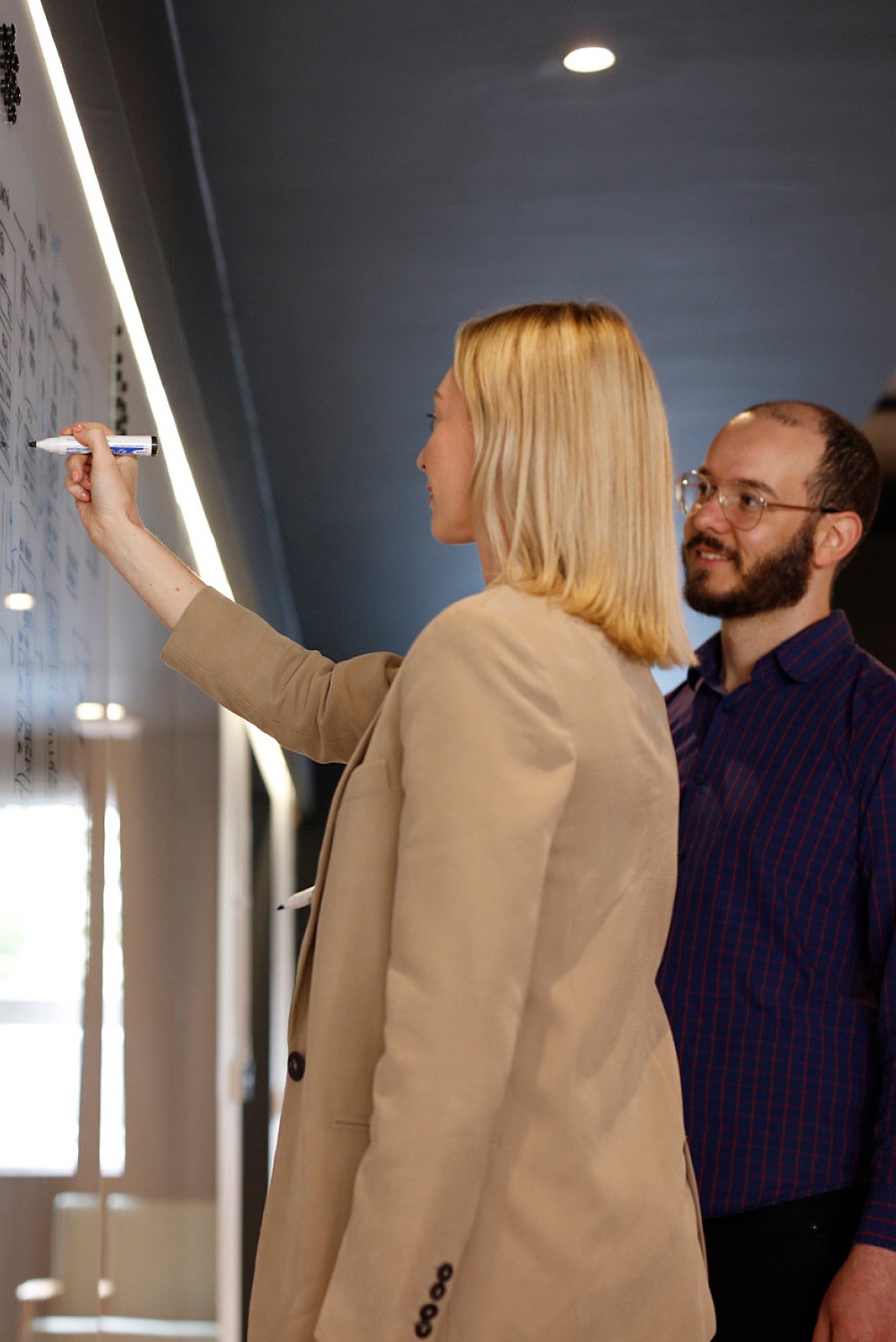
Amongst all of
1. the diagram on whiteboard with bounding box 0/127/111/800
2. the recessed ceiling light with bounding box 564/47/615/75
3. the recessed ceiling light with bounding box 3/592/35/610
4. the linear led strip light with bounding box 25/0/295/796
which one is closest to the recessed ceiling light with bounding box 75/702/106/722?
the diagram on whiteboard with bounding box 0/127/111/800

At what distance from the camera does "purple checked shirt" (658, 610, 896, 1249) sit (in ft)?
5.10

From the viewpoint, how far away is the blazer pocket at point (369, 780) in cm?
110

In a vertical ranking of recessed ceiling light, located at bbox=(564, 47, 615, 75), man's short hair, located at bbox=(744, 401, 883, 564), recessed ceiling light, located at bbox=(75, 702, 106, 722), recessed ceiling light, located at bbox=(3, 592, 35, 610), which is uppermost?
recessed ceiling light, located at bbox=(564, 47, 615, 75)

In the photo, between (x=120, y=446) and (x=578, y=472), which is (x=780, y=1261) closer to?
(x=578, y=472)

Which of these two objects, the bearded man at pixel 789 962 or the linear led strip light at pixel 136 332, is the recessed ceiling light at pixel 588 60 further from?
the bearded man at pixel 789 962

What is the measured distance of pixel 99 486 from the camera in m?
1.45

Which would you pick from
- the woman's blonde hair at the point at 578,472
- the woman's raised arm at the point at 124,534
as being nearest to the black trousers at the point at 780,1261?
the woman's blonde hair at the point at 578,472

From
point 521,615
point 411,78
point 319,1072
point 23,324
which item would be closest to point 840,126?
point 411,78

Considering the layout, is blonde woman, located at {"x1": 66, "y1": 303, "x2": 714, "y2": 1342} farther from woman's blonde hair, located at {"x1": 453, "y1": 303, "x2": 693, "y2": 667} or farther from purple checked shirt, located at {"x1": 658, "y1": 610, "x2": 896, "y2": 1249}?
purple checked shirt, located at {"x1": 658, "y1": 610, "x2": 896, "y2": 1249}

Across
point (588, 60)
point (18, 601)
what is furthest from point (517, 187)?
point (18, 601)

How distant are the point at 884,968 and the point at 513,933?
0.72 meters

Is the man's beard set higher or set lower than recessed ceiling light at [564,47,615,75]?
lower

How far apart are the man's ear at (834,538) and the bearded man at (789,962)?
0.02 meters

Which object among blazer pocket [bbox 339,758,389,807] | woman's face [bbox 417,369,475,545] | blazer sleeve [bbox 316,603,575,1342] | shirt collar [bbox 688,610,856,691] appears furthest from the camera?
shirt collar [bbox 688,610,856,691]
